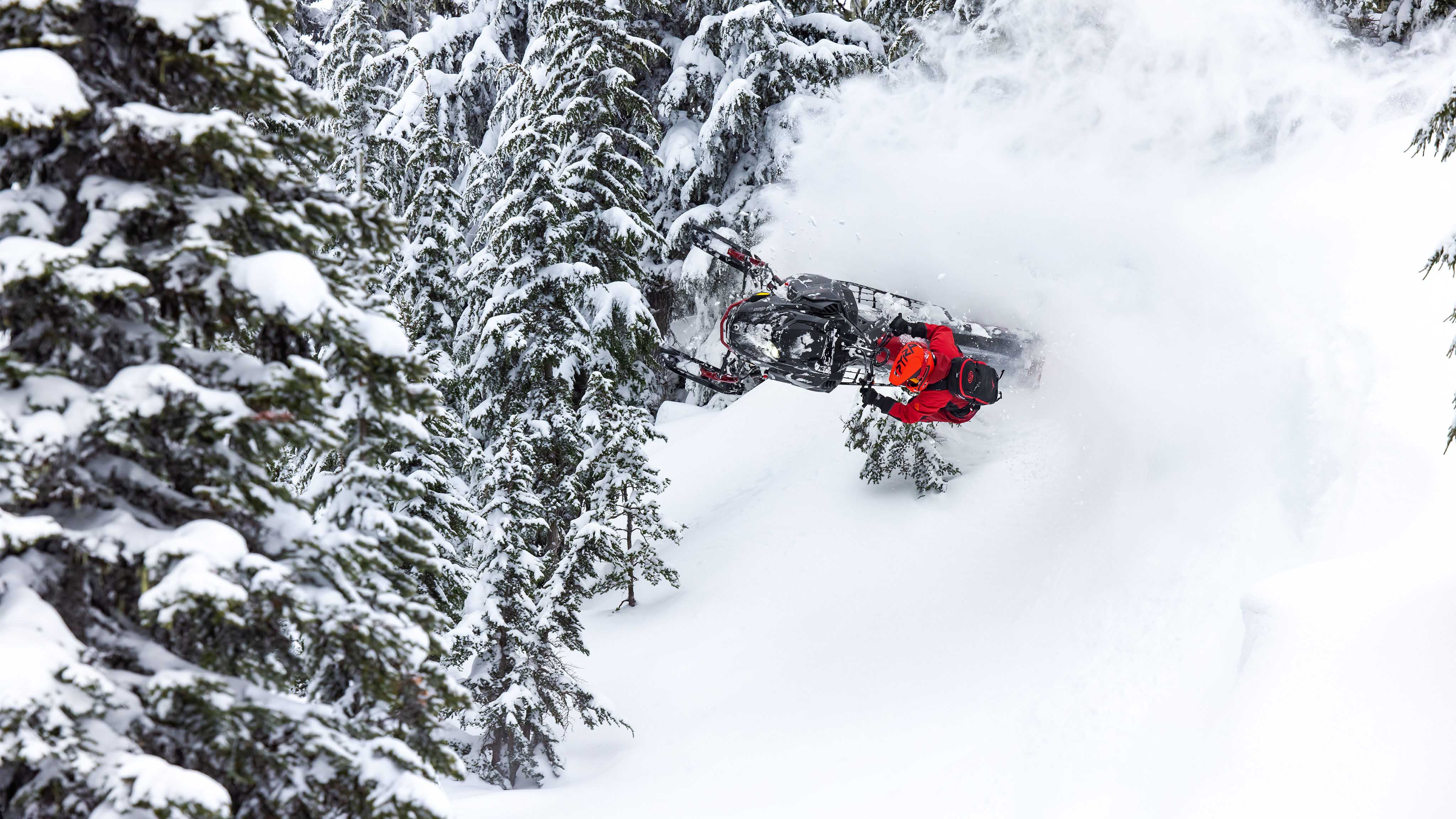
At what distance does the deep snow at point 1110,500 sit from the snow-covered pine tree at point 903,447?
20.9 inches

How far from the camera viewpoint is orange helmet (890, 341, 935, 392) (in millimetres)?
10547

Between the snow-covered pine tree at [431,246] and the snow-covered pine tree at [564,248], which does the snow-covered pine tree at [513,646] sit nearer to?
the snow-covered pine tree at [564,248]

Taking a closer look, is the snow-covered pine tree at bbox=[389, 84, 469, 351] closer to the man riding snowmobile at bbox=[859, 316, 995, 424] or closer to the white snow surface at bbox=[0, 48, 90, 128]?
the man riding snowmobile at bbox=[859, 316, 995, 424]

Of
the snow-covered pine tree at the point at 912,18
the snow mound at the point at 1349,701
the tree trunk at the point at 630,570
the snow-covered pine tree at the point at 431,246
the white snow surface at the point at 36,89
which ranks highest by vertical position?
the white snow surface at the point at 36,89

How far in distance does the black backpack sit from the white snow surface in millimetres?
9097

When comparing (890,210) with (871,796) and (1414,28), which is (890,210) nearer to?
(1414,28)

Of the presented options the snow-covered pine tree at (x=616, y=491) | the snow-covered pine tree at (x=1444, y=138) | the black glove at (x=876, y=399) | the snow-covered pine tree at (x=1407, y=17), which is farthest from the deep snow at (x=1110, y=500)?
the black glove at (x=876, y=399)

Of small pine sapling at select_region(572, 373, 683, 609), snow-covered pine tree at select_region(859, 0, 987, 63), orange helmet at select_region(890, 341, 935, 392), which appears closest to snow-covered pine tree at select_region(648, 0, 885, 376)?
snow-covered pine tree at select_region(859, 0, 987, 63)

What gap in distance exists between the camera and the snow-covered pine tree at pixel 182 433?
3195mm

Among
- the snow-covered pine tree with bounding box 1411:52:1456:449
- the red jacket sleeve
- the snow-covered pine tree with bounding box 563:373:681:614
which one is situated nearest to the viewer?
the snow-covered pine tree with bounding box 1411:52:1456:449

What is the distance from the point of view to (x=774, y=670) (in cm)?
1341

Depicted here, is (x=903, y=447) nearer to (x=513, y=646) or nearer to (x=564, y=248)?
(x=564, y=248)

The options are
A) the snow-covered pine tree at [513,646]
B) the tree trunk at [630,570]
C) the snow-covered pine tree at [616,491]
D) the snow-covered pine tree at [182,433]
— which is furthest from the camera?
the tree trunk at [630,570]

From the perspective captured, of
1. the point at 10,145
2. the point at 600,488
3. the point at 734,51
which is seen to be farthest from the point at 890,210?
the point at 10,145
